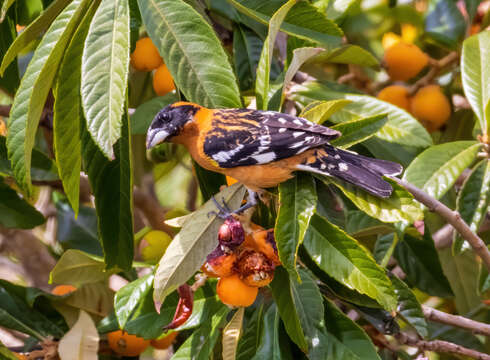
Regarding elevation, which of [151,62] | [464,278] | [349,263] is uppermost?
[151,62]

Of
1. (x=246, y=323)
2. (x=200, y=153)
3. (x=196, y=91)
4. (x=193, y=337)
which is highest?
(x=196, y=91)

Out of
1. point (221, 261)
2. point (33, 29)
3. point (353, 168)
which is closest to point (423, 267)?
point (353, 168)

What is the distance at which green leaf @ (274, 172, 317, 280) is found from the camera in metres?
1.10

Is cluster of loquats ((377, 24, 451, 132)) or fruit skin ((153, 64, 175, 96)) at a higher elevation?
fruit skin ((153, 64, 175, 96))

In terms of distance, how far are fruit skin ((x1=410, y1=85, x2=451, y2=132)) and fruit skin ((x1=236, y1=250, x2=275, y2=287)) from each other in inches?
39.5

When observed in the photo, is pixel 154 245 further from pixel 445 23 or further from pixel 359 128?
pixel 445 23

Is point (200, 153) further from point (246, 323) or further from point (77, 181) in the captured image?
point (246, 323)

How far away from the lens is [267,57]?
1.20 metres

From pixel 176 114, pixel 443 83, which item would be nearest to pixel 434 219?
pixel 443 83

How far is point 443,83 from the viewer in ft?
7.11

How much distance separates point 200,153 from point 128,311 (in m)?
0.38

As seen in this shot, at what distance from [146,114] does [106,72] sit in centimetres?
54

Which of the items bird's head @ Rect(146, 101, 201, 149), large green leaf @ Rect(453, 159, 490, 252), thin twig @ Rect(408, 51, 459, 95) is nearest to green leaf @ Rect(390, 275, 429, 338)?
large green leaf @ Rect(453, 159, 490, 252)

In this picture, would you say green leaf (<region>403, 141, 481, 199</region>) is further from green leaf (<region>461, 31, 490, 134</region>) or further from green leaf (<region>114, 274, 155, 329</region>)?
green leaf (<region>114, 274, 155, 329</region>)
